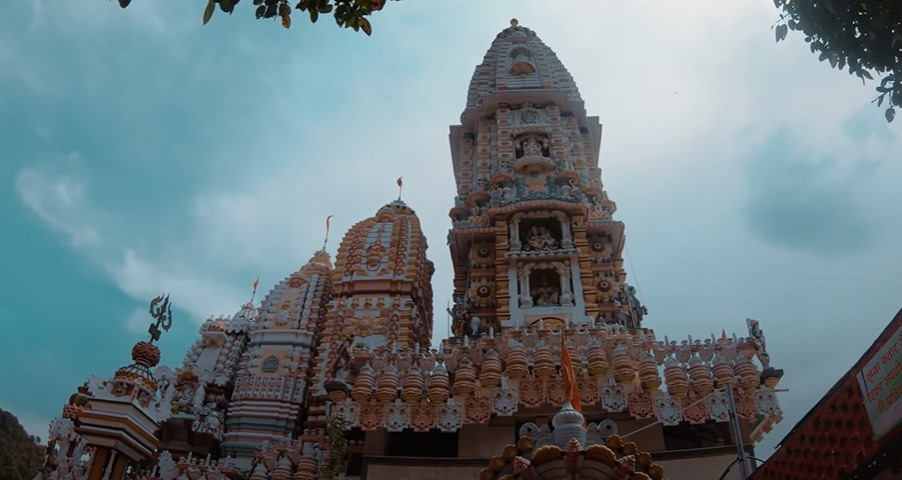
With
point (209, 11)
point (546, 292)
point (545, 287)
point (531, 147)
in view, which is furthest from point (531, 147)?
point (209, 11)

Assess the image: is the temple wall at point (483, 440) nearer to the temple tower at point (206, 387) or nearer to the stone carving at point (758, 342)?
the stone carving at point (758, 342)

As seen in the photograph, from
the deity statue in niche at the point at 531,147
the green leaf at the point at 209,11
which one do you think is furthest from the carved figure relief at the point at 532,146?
the green leaf at the point at 209,11

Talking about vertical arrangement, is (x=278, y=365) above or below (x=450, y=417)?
above

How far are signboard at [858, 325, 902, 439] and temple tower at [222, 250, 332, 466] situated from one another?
46.2ft

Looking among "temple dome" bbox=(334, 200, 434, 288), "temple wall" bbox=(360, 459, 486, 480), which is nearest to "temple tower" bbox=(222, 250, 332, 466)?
"temple dome" bbox=(334, 200, 434, 288)

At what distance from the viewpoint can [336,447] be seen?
1211 centimetres

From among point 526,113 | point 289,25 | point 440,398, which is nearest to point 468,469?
point 440,398

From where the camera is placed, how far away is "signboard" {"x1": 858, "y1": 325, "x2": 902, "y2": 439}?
5.31 meters

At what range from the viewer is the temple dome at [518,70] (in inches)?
920

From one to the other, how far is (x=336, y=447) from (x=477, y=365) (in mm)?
3135

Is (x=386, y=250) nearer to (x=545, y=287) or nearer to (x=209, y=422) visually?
(x=545, y=287)

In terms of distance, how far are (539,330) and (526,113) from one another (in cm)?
1168

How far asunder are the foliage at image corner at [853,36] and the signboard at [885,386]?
1.98 metres

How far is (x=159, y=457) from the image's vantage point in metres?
13.5
